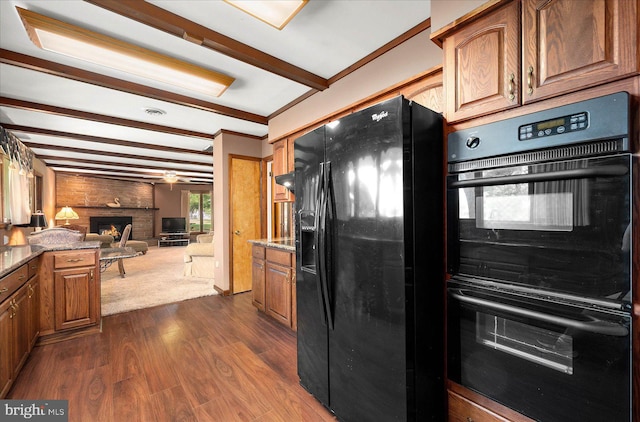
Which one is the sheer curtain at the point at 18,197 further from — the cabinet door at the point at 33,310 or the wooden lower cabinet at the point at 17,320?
the wooden lower cabinet at the point at 17,320

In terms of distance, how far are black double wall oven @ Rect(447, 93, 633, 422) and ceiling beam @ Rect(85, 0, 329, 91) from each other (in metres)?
1.78

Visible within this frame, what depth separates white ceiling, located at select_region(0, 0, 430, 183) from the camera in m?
1.88

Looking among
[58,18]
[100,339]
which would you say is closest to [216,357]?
[100,339]

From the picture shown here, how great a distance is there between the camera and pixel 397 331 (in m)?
1.36

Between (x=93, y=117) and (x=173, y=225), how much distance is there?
7.95 m

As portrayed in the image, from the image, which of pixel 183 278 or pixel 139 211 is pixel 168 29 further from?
pixel 139 211

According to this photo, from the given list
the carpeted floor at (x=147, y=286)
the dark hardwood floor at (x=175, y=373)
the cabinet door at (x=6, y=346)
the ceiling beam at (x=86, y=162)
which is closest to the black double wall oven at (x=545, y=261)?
the dark hardwood floor at (x=175, y=373)

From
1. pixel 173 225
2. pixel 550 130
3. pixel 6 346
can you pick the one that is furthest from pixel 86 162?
pixel 550 130

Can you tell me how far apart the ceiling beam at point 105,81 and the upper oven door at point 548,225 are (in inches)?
122

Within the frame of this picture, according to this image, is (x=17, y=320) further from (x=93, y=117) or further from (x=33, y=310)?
(x=93, y=117)

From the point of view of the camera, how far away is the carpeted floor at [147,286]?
3938 millimetres

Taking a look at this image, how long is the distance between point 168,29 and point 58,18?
764 millimetres

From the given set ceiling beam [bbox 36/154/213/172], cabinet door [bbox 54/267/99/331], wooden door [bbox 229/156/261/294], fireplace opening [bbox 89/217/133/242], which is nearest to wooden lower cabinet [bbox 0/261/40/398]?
cabinet door [bbox 54/267/99/331]

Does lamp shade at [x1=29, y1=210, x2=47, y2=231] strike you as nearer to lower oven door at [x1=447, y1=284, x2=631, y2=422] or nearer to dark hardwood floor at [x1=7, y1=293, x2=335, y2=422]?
dark hardwood floor at [x1=7, y1=293, x2=335, y2=422]
